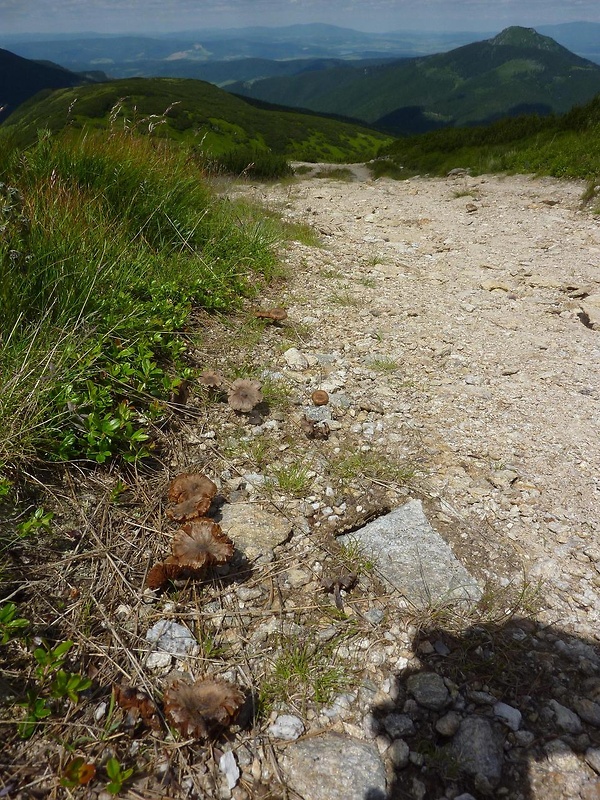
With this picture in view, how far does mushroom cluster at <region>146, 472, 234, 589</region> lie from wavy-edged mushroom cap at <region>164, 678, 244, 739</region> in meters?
0.55

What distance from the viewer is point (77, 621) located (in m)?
2.15

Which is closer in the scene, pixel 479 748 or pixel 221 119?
pixel 479 748

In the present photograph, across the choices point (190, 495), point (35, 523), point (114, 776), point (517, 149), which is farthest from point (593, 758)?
point (517, 149)

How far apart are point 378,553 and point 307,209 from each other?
9.29m

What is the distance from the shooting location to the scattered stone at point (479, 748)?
5.81 feet

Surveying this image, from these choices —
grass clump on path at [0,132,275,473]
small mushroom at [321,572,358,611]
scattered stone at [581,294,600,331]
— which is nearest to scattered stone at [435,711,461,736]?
small mushroom at [321,572,358,611]

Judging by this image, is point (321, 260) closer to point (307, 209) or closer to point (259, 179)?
point (307, 209)

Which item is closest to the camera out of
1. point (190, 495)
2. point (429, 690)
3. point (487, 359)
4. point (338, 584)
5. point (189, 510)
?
point (429, 690)

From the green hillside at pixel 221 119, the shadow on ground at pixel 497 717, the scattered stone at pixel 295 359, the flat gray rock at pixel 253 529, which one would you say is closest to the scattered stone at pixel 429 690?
the shadow on ground at pixel 497 717

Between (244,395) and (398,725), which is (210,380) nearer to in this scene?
(244,395)

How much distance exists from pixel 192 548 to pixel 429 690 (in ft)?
4.16

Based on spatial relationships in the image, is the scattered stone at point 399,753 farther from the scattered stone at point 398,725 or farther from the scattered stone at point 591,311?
the scattered stone at point 591,311

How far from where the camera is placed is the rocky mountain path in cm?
186

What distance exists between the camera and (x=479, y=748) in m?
1.83
